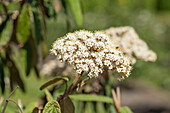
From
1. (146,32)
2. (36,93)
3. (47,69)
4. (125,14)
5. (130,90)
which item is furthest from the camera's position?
(125,14)

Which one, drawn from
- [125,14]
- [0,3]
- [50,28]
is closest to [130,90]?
[125,14]

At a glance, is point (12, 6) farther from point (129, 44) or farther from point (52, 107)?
point (52, 107)

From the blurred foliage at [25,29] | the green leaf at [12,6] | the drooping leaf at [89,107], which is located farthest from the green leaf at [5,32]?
the drooping leaf at [89,107]

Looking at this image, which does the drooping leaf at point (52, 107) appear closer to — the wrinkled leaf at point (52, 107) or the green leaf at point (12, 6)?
the wrinkled leaf at point (52, 107)

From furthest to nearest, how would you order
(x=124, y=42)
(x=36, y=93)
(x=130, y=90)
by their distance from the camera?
(x=130, y=90)
(x=36, y=93)
(x=124, y=42)

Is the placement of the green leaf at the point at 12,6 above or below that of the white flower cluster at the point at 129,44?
above

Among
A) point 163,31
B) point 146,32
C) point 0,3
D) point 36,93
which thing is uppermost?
point 163,31

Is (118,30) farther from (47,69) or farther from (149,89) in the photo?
(149,89)

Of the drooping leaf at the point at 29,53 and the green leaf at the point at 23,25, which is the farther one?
the drooping leaf at the point at 29,53
